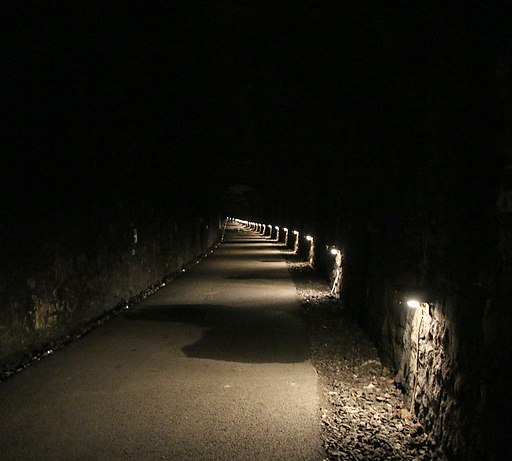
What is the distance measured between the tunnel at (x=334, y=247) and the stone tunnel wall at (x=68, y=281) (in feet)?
0.16

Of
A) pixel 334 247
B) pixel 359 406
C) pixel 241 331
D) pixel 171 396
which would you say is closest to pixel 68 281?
pixel 241 331

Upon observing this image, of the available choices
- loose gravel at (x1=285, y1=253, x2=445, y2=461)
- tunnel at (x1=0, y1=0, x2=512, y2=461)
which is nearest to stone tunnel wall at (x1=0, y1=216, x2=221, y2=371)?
tunnel at (x1=0, y1=0, x2=512, y2=461)

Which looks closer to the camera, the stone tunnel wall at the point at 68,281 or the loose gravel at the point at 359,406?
the loose gravel at the point at 359,406

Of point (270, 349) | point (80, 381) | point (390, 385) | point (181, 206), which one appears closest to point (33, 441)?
point (80, 381)

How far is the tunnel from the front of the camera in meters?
3.52

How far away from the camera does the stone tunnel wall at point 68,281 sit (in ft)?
20.6

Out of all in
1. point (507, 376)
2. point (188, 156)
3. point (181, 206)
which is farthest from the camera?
point (188, 156)

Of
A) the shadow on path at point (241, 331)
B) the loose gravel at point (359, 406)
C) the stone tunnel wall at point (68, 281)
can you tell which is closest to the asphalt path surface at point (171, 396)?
the shadow on path at point (241, 331)

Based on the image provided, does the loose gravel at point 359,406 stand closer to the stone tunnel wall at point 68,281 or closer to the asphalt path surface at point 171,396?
the asphalt path surface at point 171,396

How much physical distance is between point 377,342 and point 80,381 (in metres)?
4.87

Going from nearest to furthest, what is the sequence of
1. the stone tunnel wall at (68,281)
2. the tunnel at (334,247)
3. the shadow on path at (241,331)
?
1. the tunnel at (334,247)
2. the stone tunnel wall at (68,281)
3. the shadow on path at (241,331)

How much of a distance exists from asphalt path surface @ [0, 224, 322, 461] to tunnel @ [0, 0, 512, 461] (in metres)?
0.04

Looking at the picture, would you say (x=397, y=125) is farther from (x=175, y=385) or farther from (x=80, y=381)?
(x=80, y=381)

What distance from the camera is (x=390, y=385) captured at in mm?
5688
